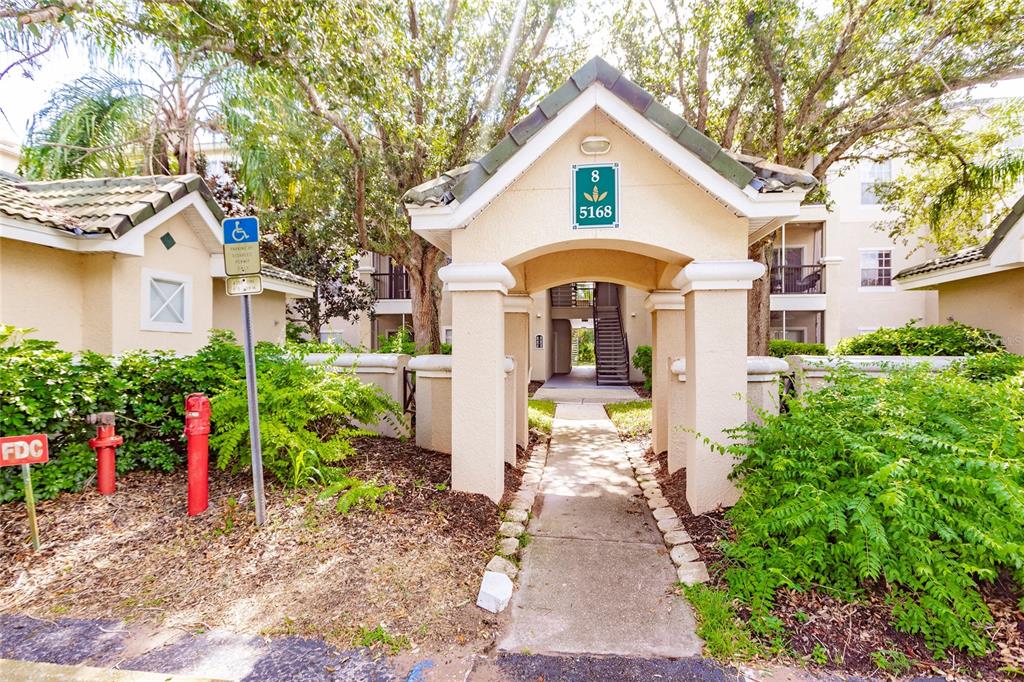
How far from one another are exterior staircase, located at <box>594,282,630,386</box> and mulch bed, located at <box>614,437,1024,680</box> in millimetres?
15212

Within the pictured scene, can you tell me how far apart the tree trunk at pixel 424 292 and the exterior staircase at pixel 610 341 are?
903cm

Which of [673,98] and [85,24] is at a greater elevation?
[673,98]

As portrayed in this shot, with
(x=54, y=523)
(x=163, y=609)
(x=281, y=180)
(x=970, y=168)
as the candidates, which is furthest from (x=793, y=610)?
(x=281, y=180)

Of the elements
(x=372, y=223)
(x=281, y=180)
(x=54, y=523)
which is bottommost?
(x=54, y=523)

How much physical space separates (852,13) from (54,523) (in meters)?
13.0

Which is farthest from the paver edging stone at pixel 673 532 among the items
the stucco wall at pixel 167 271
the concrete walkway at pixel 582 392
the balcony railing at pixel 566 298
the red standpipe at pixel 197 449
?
the balcony railing at pixel 566 298

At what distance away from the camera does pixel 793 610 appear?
3350 mm

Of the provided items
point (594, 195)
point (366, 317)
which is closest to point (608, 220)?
point (594, 195)

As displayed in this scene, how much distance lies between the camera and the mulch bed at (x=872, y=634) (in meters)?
2.91

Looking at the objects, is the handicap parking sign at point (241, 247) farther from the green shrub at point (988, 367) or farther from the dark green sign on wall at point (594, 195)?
the green shrub at point (988, 367)

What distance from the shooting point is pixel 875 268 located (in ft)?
59.1

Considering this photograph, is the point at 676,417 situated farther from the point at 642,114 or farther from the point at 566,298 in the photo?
the point at 566,298

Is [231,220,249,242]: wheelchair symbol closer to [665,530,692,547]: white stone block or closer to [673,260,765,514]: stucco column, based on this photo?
[673,260,765,514]: stucco column

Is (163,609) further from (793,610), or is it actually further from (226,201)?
(226,201)
